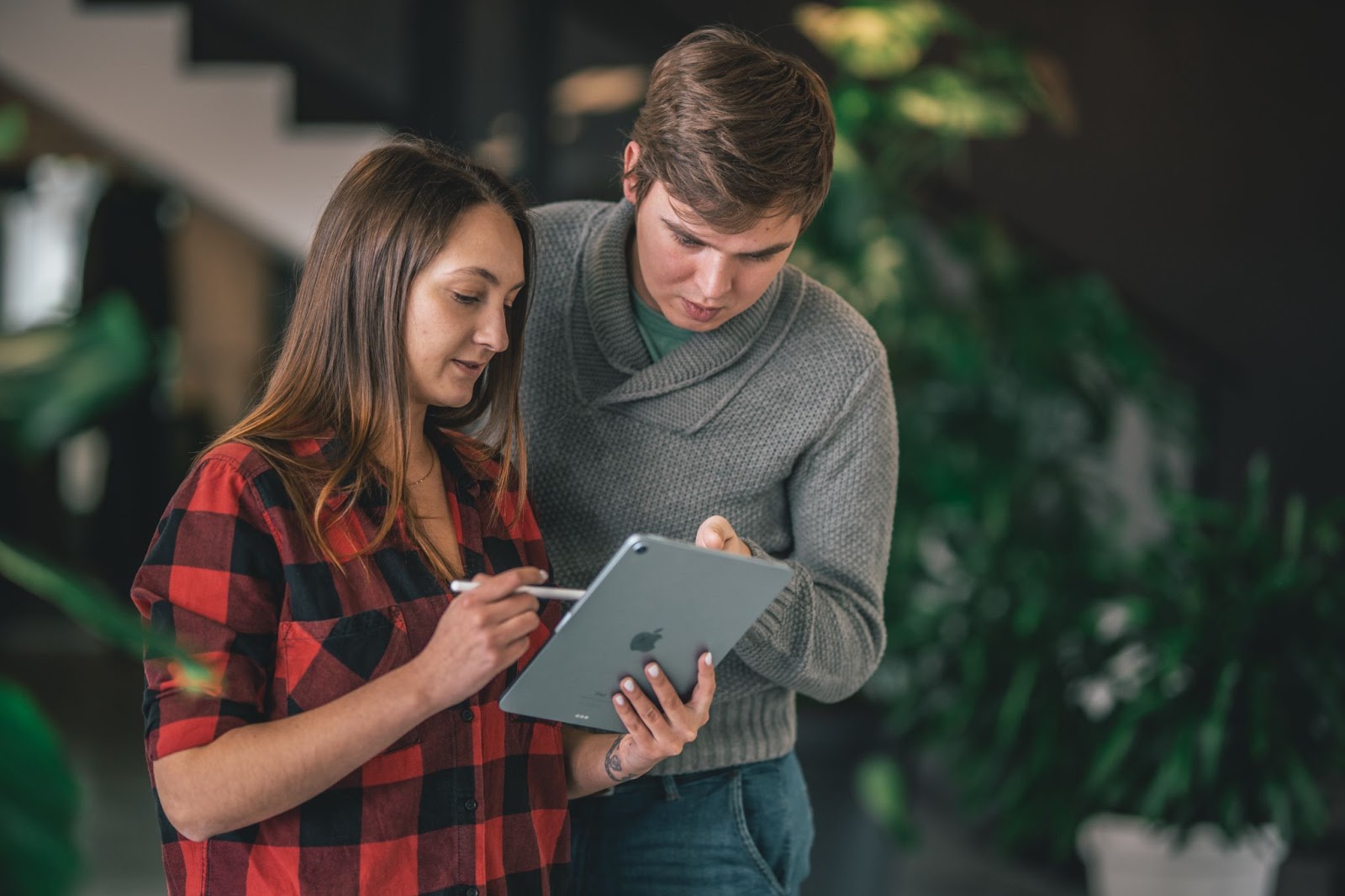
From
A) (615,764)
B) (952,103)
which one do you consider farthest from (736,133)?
(952,103)

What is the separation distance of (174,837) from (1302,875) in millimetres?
3033

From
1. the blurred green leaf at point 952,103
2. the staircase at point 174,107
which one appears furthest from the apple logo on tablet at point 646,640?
the staircase at point 174,107

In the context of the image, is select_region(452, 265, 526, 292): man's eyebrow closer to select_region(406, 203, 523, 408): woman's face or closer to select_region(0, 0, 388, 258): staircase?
select_region(406, 203, 523, 408): woman's face

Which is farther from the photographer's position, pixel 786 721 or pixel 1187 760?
pixel 1187 760

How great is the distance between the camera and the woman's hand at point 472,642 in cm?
A: 102

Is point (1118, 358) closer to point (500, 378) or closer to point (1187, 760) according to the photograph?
point (1187, 760)

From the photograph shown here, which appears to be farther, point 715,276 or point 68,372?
point 715,276

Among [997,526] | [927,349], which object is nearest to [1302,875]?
[997,526]

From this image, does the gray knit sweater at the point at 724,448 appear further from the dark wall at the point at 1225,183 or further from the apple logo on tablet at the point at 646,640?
the dark wall at the point at 1225,183

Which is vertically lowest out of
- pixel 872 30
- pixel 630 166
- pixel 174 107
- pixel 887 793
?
pixel 887 793

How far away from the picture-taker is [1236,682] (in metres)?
2.83

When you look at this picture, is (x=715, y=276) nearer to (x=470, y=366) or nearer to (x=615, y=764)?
(x=470, y=366)

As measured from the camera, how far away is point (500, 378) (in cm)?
134

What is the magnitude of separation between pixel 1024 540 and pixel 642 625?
2.23 meters
